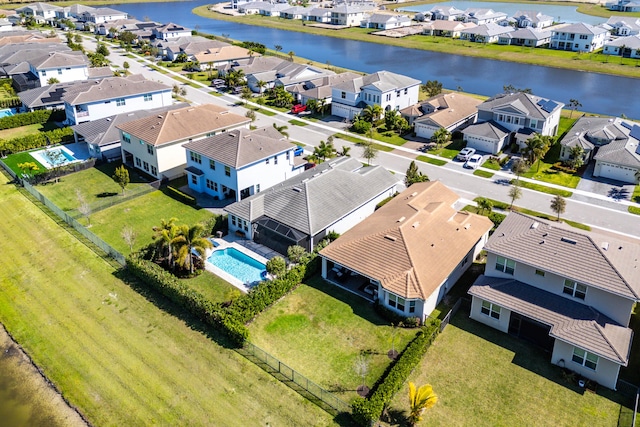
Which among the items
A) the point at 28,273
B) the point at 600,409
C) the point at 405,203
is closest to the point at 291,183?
the point at 405,203

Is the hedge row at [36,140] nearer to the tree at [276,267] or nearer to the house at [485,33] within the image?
the tree at [276,267]

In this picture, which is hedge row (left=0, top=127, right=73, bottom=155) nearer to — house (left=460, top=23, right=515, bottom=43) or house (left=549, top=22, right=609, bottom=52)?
house (left=460, top=23, right=515, bottom=43)

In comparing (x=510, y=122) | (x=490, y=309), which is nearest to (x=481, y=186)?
(x=510, y=122)

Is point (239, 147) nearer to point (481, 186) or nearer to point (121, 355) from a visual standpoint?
point (121, 355)

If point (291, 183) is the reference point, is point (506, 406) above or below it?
below

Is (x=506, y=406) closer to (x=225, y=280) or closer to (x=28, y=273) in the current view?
(x=225, y=280)

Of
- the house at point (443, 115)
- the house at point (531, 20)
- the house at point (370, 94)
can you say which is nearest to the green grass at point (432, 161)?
the house at point (443, 115)

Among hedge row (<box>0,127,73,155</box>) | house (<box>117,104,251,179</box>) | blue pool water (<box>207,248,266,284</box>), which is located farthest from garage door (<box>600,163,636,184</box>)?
hedge row (<box>0,127,73,155</box>)
